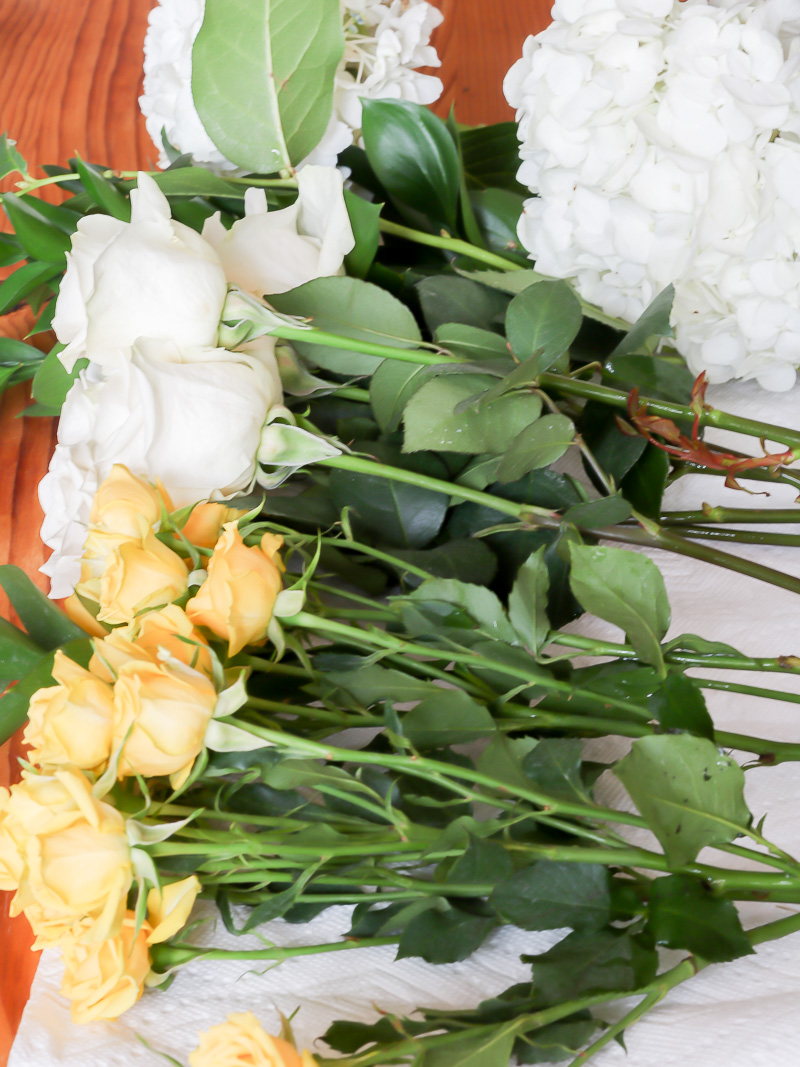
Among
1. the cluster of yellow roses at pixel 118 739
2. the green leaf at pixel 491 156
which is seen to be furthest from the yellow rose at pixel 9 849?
the green leaf at pixel 491 156

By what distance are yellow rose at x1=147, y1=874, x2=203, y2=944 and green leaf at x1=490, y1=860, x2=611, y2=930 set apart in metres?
0.09

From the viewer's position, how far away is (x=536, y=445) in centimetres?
35

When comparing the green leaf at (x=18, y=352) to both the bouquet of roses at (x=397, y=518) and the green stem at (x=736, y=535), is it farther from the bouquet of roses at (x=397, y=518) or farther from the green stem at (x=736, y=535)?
the green stem at (x=736, y=535)

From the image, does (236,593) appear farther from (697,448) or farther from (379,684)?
(697,448)

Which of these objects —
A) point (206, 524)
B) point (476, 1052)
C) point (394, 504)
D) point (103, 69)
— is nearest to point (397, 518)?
point (394, 504)

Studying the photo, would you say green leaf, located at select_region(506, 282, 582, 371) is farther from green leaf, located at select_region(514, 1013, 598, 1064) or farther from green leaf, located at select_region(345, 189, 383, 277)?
green leaf, located at select_region(514, 1013, 598, 1064)

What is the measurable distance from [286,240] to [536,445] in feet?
0.50

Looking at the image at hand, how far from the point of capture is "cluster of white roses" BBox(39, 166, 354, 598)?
1.08 feet

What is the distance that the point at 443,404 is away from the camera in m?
0.36

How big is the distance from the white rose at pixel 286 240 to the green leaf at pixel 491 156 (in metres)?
0.18

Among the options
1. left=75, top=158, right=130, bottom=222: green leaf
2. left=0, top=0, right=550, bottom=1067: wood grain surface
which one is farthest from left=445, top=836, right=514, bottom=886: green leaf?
left=0, top=0, right=550, bottom=1067: wood grain surface

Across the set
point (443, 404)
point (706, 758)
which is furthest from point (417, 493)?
point (706, 758)

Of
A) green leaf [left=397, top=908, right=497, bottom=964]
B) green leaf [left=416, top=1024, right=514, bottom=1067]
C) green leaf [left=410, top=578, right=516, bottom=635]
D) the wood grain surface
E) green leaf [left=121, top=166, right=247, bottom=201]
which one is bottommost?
green leaf [left=397, top=908, right=497, bottom=964]

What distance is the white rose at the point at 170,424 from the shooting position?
0.33 m
